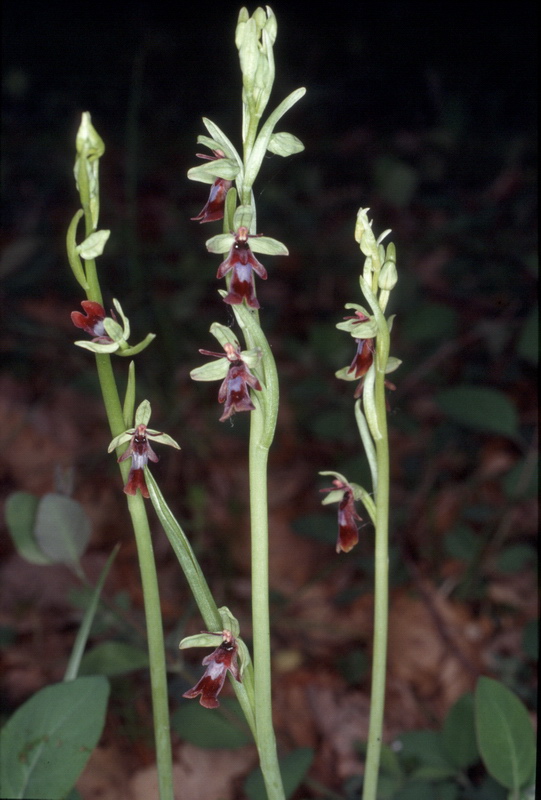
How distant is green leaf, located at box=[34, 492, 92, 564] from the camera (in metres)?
1.98

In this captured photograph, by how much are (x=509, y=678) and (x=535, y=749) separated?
1.15 m

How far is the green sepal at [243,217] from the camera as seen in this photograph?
58.9 inches

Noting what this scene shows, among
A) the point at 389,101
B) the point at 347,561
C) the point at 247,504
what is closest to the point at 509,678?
the point at 347,561

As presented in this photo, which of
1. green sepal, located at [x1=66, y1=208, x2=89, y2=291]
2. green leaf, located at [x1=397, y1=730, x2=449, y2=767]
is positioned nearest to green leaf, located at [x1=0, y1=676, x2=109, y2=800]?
green sepal, located at [x1=66, y1=208, x2=89, y2=291]

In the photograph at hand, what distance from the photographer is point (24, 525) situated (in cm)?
206

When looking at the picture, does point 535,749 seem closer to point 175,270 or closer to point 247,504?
point 247,504

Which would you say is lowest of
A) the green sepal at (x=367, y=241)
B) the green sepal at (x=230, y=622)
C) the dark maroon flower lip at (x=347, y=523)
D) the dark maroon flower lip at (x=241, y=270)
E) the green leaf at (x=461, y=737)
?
the green leaf at (x=461, y=737)

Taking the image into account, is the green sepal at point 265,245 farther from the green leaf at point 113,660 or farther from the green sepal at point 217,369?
the green leaf at point 113,660

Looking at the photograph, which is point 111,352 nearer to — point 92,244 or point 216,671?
point 92,244

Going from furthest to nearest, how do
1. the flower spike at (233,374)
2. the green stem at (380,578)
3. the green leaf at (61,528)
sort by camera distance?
the green leaf at (61,528)
the green stem at (380,578)
the flower spike at (233,374)

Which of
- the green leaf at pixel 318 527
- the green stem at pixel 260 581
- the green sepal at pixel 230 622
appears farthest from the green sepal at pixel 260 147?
the green leaf at pixel 318 527

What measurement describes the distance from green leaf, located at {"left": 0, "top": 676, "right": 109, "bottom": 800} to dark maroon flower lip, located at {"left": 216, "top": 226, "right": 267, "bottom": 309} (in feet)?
2.83

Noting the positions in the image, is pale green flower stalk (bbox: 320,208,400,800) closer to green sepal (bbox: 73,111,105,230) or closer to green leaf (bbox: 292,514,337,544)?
green sepal (bbox: 73,111,105,230)

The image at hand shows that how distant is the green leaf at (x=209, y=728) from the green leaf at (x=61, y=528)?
511 millimetres
